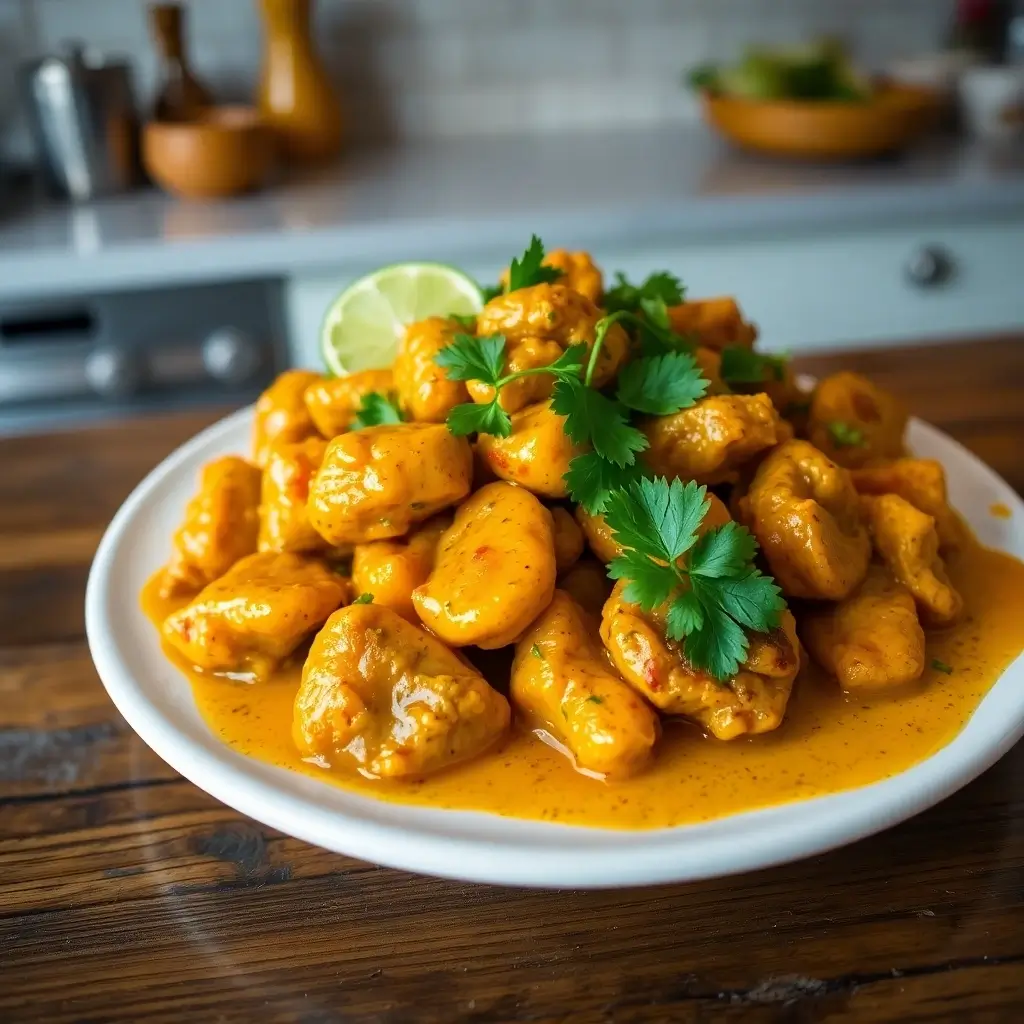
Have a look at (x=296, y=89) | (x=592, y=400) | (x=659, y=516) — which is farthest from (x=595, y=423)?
(x=296, y=89)

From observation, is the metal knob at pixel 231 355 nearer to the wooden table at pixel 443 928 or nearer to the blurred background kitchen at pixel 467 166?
the blurred background kitchen at pixel 467 166

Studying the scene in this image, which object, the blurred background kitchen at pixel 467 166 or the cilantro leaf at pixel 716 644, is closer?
the cilantro leaf at pixel 716 644

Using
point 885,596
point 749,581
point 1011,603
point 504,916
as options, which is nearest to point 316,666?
point 504,916

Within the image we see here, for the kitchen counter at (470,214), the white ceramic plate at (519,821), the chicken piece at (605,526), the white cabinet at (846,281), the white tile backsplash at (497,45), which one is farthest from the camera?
the white tile backsplash at (497,45)

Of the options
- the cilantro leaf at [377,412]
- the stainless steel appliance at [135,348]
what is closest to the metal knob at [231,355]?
the stainless steel appliance at [135,348]

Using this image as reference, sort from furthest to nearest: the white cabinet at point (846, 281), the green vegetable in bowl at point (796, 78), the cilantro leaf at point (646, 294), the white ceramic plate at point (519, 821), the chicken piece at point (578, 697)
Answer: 1. the green vegetable in bowl at point (796, 78)
2. the white cabinet at point (846, 281)
3. the cilantro leaf at point (646, 294)
4. the chicken piece at point (578, 697)
5. the white ceramic plate at point (519, 821)

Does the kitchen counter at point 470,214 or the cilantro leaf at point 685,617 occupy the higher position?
the cilantro leaf at point 685,617

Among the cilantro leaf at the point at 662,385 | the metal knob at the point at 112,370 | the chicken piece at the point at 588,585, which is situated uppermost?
the cilantro leaf at the point at 662,385

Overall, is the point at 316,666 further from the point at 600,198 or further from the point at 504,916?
the point at 600,198
